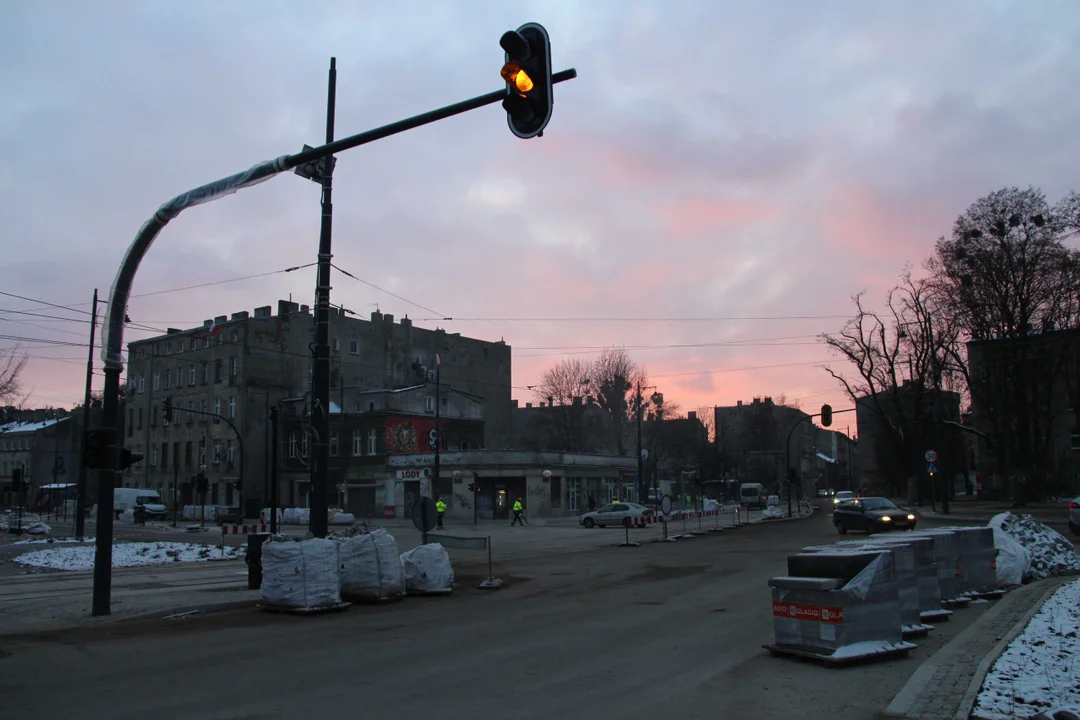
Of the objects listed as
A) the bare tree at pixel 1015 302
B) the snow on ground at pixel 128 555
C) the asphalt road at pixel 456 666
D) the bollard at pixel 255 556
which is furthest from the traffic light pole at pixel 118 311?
the bare tree at pixel 1015 302

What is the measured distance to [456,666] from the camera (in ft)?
29.0

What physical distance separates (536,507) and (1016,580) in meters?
43.5

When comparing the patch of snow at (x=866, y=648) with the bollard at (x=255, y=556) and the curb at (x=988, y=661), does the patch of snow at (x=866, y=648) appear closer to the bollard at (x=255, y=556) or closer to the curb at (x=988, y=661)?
the curb at (x=988, y=661)

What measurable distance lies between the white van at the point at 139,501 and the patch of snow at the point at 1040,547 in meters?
59.9

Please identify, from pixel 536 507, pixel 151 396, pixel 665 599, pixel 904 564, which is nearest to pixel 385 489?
pixel 536 507

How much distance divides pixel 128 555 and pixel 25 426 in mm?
86292

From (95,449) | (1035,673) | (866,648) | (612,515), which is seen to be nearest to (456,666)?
(866,648)

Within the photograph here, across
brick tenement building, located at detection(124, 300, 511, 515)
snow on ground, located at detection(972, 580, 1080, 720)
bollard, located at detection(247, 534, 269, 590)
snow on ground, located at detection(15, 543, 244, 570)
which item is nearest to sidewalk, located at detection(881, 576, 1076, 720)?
snow on ground, located at detection(972, 580, 1080, 720)

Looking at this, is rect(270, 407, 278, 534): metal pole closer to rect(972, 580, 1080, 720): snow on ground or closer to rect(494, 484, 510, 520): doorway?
rect(972, 580, 1080, 720): snow on ground

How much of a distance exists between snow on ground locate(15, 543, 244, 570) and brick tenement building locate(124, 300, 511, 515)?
34.0 metres

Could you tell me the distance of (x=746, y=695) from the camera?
747 cm

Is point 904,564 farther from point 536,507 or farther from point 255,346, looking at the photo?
point 255,346

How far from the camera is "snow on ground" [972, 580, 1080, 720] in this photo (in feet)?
20.6

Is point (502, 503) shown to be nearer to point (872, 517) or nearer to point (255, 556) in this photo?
point (872, 517)
